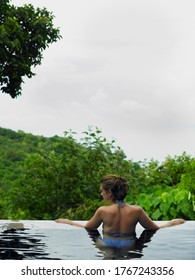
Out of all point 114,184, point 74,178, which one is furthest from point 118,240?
point 74,178

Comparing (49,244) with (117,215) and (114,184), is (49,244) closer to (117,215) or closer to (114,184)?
(117,215)

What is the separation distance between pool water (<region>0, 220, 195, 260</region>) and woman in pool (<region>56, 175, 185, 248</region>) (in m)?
0.14

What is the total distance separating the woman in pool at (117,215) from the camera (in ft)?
18.0

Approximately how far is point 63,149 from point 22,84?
2788 mm

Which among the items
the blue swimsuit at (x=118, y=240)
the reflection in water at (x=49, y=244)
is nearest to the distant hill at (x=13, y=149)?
the reflection in water at (x=49, y=244)

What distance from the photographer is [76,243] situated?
6.15m

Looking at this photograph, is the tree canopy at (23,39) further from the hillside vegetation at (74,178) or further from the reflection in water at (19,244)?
the reflection in water at (19,244)

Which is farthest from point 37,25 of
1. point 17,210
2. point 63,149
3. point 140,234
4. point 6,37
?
point 140,234

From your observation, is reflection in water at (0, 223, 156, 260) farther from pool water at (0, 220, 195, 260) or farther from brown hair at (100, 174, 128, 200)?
brown hair at (100, 174, 128, 200)

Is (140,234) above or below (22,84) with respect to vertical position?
below
